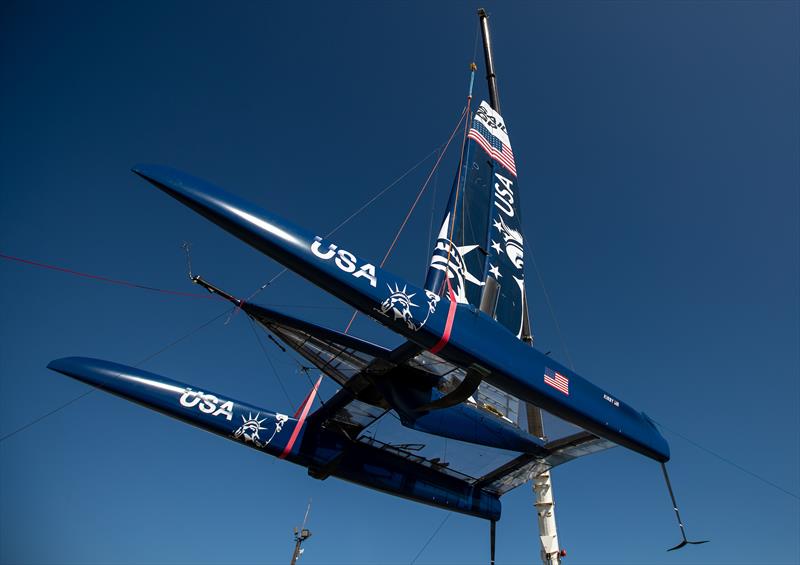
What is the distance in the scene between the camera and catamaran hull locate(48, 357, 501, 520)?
4.44 m

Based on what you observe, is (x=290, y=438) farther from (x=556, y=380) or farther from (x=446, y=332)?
(x=556, y=380)

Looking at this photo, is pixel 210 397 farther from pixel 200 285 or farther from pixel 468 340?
pixel 468 340

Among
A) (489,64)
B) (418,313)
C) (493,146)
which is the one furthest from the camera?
(489,64)

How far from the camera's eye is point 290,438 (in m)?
5.18

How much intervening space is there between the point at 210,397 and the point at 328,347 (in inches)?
53.5

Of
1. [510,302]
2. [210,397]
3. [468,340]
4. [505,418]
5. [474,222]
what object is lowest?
[210,397]

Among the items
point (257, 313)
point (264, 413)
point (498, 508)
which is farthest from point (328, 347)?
point (498, 508)

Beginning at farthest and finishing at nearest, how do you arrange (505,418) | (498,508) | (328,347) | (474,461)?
(498,508) < (474,461) < (505,418) < (328,347)

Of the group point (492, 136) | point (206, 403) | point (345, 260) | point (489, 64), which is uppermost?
point (489, 64)

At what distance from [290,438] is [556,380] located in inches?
114

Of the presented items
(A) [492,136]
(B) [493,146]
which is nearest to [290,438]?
(B) [493,146]

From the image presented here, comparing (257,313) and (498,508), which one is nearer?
(257,313)

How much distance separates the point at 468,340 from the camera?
391 centimetres

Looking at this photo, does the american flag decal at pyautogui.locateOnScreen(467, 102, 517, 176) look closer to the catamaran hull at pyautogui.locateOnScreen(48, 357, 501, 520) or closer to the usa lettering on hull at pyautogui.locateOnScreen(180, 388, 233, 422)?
the catamaran hull at pyautogui.locateOnScreen(48, 357, 501, 520)
